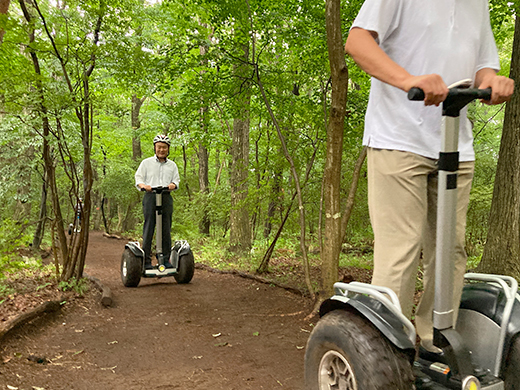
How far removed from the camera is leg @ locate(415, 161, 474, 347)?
1670 mm

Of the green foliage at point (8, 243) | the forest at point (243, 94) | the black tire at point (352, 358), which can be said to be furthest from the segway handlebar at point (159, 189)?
the black tire at point (352, 358)

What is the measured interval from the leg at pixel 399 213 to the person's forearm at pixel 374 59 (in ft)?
0.98

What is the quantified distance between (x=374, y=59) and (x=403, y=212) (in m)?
0.61

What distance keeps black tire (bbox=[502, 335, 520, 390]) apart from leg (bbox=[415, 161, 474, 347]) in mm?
239

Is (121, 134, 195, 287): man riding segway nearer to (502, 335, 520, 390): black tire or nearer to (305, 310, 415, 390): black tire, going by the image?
(305, 310, 415, 390): black tire

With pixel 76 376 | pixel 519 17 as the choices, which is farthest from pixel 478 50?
pixel 519 17

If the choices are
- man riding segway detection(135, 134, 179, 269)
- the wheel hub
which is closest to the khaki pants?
the wheel hub

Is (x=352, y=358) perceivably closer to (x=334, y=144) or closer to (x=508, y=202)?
(x=334, y=144)

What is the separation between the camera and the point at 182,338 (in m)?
3.78

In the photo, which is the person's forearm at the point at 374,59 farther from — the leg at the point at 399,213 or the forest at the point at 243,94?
the forest at the point at 243,94

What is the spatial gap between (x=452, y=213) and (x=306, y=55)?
16.7 ft

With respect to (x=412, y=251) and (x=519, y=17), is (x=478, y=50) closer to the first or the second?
(x=412, y=251)

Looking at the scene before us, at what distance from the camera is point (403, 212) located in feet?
5.27

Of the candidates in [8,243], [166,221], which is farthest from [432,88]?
[166,221]
